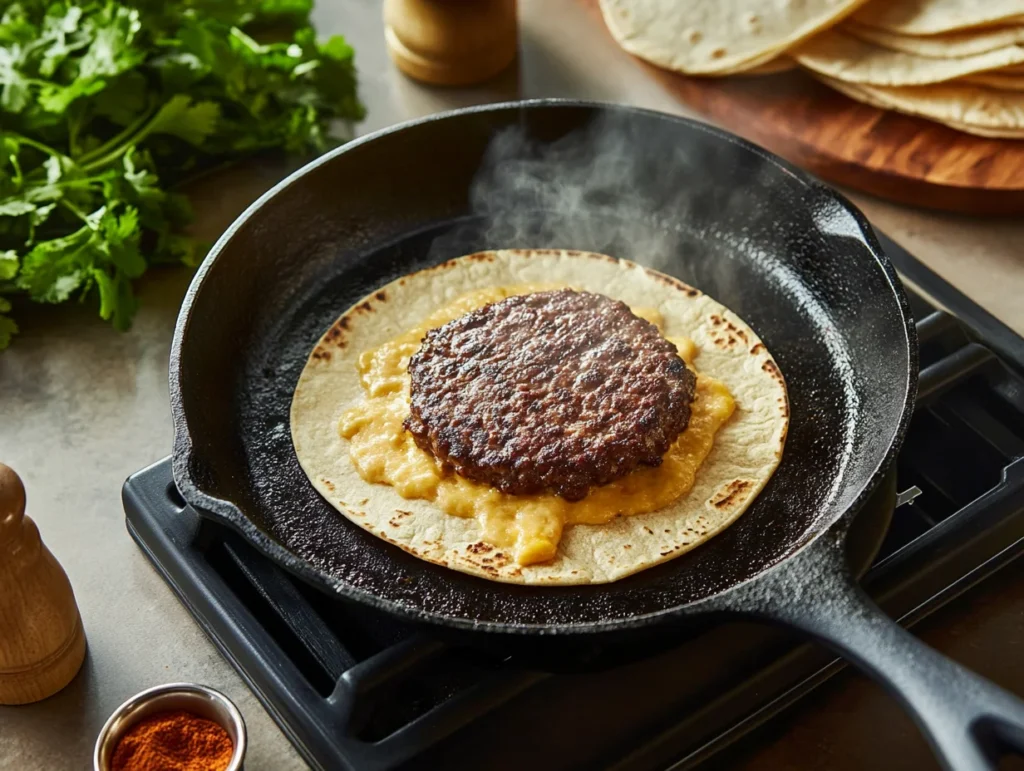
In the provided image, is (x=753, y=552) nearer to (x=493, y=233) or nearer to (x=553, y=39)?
(x=493, y=233)

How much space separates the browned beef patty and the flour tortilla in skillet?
0.09 meters

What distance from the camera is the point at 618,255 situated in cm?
242

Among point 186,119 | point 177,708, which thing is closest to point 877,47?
point 186,119

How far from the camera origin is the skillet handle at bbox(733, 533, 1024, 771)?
4.02ft


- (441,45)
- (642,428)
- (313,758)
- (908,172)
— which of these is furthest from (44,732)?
(908,172)

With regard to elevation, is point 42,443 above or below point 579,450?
below

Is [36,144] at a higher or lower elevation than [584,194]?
lower

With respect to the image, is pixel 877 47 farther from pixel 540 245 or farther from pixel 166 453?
pixel 166 453

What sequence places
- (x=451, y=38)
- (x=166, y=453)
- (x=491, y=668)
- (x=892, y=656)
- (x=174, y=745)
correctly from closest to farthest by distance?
1. (x=892, y=656)
2. (x=174, y=745)
3. (x=491, y=668)
4. (x=166, y=453)
5. (x=451, y=38)

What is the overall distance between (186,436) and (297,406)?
0.39 metres

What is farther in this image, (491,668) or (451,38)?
(451,38)

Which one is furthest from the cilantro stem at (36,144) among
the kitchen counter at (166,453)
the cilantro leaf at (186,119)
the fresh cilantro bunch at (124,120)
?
the kitchen counter at (166,453)

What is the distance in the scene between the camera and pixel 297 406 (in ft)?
6.81

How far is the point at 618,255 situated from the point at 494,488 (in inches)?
29.9
